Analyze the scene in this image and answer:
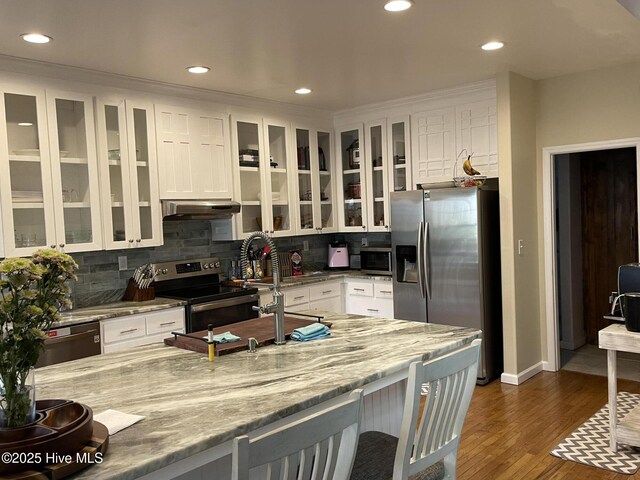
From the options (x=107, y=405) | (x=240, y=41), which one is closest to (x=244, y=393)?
→ (x=107, y=405)

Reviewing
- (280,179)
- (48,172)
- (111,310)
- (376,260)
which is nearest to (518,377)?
(376,260)

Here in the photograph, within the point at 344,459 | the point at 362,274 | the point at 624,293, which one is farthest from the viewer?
the point at 362,274

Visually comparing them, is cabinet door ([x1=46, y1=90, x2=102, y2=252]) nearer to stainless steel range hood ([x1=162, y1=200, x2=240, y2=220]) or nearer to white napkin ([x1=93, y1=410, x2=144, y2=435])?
stainless steel range hood ([x1=162, y1=200, x2=240, y2=220])

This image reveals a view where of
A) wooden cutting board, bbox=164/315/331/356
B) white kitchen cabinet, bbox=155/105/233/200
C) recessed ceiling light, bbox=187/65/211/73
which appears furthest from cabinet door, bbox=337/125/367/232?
wooden cutting board, bbox=164/315/331/356

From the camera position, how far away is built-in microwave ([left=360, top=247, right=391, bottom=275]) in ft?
17.8

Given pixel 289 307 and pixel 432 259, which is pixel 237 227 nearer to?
pixel 289 307

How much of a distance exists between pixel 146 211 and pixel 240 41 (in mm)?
1583

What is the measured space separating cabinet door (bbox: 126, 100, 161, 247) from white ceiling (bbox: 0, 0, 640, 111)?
32 centimetres

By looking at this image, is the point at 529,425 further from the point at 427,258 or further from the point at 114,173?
the point at 114,173

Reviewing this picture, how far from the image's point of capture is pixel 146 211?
14.3ft

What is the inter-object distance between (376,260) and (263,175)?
136cm

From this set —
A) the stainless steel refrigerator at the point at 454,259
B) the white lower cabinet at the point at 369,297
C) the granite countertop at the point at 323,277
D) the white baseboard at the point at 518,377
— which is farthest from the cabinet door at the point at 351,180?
the white baseboard at the point at 518,377

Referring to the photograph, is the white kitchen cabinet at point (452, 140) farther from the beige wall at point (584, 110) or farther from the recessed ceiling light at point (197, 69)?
the recessed ceiling light at point (197, 69)

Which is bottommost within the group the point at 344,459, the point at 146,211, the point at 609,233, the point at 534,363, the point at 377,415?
the point at 534,363
